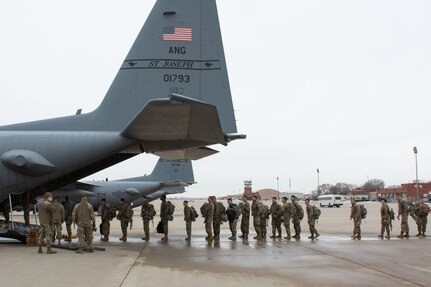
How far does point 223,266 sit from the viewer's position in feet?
28.2

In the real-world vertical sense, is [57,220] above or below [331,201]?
above

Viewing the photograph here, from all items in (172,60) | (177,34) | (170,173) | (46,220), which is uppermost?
(177,34)

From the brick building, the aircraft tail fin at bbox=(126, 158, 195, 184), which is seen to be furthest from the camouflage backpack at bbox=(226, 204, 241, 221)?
the brick building

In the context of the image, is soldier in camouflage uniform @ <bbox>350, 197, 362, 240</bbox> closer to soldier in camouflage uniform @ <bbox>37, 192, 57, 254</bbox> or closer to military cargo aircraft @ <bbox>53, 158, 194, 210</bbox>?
soldier in camouflage uniform @ <bbox>37, 192, 57, 254</bbox>

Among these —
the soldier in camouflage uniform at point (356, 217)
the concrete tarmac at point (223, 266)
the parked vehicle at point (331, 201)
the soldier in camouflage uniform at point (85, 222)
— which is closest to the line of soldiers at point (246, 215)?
the soldier in camouflage uniform at point (356, 217)

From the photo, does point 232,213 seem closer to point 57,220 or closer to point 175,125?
point 175,125

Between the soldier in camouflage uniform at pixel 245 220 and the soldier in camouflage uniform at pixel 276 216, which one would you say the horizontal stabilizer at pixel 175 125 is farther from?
the soldier in camouflage uniform at pixel 276 216

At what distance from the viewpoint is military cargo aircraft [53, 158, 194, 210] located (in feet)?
83.1

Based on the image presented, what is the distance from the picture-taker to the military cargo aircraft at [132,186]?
2533 centimetres

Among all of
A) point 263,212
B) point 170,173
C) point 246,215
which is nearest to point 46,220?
point 246,215

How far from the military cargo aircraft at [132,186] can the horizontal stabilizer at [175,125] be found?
12.2 m

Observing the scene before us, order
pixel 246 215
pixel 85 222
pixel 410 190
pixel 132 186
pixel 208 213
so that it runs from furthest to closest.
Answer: pixel 410 190 → pixel 132 186 → pixel 246 215 → pixel 208 213 → pixel 85 222

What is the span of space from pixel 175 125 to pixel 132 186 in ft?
59.4

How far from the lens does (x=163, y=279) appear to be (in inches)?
285
